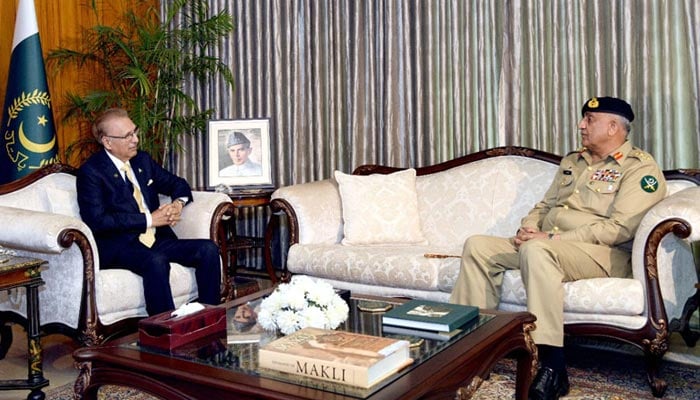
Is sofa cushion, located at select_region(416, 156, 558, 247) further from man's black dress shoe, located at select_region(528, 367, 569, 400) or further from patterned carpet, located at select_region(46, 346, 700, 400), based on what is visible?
man's black dress shoe, located at select_region(528, 367, 569, 400)

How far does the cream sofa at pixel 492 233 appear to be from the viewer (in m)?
2.72

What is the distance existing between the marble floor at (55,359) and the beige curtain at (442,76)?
1.02 m

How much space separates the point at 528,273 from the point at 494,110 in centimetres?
170

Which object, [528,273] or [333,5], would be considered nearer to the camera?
[528,273]

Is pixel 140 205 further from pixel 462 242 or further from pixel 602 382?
pixel 602 382

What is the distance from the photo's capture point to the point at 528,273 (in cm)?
282

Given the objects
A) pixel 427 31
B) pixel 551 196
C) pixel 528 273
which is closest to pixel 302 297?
pixel 528 273

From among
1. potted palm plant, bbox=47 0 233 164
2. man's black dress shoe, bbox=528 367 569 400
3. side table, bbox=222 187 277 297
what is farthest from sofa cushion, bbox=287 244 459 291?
potted palm plant, bbox=47 0 233 164

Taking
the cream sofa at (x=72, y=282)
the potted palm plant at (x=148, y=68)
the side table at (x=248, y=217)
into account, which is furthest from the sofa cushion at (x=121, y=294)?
the potted palm plant at (x=148, y=68)

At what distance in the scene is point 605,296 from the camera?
2.77 metres

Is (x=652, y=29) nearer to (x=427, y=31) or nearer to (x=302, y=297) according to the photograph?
(x=427, y=31)

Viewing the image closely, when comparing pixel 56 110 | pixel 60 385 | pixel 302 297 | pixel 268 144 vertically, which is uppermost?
pixel 56 110

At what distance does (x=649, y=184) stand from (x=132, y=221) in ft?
7.73

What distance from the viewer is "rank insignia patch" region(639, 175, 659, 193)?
295 cm
